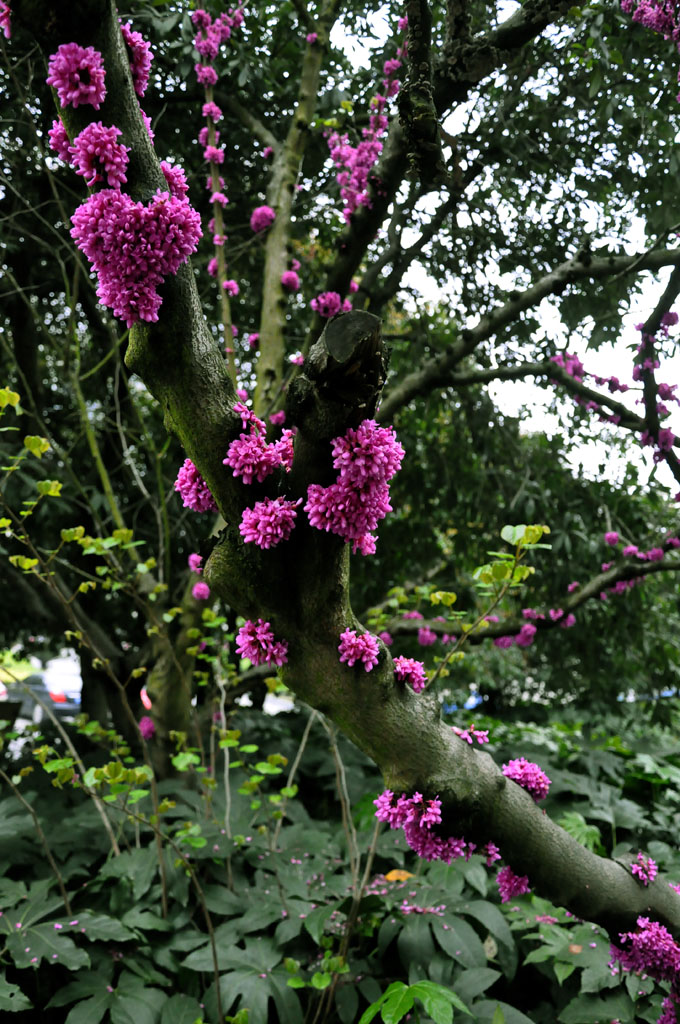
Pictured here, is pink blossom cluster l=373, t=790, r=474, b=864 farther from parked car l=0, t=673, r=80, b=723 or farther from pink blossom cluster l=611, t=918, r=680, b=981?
parked car l=0, t=673, r=80, b=723

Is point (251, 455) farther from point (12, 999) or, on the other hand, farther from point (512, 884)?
point (12, 999)

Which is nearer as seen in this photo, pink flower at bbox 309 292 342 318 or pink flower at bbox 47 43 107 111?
pink flower at bbox 47 43 107 111

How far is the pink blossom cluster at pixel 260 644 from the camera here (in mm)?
1461

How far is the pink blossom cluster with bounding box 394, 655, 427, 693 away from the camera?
1578mm

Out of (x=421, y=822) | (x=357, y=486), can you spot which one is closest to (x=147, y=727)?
(x=421, y=822)

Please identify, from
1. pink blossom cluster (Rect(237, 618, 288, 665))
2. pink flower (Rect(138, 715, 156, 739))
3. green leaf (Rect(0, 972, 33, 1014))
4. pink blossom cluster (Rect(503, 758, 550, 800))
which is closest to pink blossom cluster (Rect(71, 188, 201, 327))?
pink blossom cluster (Rect(237, 618, 288, 665))

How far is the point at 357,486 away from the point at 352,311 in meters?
0.30

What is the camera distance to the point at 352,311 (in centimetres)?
120

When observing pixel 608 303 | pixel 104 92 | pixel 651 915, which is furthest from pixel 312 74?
pixel 651 915

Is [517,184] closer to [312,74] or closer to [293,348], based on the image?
[312,74]

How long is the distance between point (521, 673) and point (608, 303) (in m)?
7.27

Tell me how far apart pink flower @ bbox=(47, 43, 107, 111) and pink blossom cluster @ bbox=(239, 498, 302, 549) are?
75 centimetres

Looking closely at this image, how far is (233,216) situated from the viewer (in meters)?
4.96

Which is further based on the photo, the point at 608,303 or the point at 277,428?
the point at 608,303
